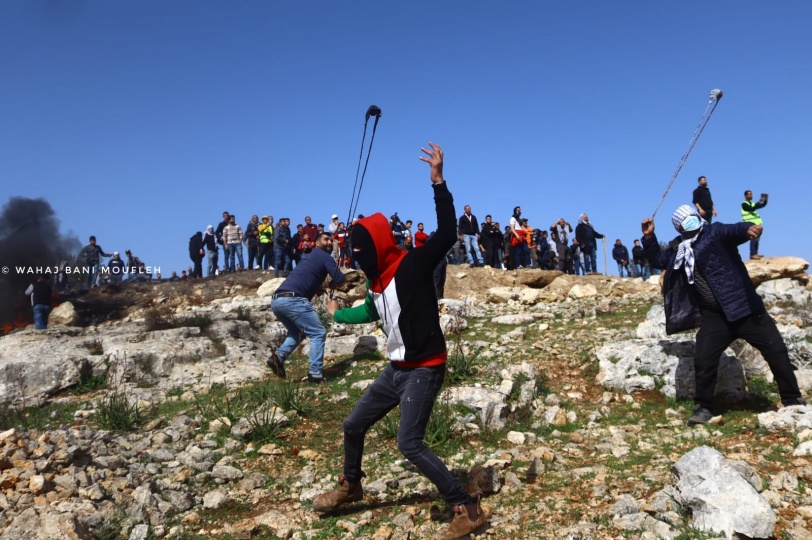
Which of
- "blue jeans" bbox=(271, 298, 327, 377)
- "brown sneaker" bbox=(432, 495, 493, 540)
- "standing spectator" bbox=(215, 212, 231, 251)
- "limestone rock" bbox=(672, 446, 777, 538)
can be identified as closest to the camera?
"limestone rock" bbox=(672, 446, 777, 538)

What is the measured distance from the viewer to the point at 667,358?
265 inches

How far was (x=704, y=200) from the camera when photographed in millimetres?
13297

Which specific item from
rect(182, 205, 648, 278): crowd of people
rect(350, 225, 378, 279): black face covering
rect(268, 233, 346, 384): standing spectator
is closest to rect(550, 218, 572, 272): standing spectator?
rect(182, 205, 648, 278): crowd of people

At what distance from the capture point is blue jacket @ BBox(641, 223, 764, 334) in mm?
5430

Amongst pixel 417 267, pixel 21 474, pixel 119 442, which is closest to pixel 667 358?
pixel 417 267

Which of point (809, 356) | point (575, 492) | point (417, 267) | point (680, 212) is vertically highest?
point (680, 212)

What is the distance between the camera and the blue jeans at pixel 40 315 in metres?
13.8

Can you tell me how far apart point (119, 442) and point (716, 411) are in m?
5.89

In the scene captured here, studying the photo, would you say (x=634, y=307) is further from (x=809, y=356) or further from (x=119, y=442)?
(x=119, y=442)

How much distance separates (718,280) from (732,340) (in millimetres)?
588

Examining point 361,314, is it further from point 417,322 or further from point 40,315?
point 40,315

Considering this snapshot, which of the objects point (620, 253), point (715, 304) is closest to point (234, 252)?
point (620, 253)

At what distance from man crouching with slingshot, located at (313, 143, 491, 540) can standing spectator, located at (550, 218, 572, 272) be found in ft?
58.2

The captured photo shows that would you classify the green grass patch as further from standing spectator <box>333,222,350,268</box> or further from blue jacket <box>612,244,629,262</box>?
blue jacket <box>612,244,629,262</box>
